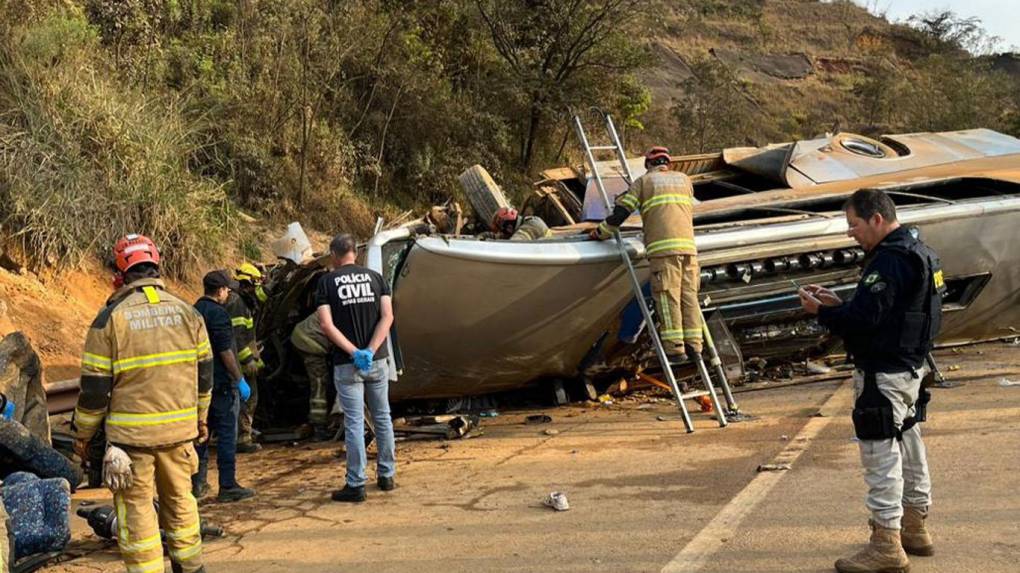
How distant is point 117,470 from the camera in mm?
3246

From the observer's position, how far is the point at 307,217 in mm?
13188

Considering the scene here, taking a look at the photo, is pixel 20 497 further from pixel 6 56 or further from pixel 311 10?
pixel 311 10

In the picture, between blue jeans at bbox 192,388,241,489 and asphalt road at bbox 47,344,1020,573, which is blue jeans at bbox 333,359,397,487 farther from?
blue jeans at bbox 192,388,241,489

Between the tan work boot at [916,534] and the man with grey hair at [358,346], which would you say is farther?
the man with grey hair at [358,346]

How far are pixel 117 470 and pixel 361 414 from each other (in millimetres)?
1784

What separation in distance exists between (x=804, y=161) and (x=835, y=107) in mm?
27479

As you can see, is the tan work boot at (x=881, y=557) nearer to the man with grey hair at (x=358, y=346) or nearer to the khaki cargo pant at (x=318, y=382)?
the man with grey hair at (x=358, y=346)

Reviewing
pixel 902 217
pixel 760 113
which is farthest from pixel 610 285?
pixel 760 113

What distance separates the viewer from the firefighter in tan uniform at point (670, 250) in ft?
19.6

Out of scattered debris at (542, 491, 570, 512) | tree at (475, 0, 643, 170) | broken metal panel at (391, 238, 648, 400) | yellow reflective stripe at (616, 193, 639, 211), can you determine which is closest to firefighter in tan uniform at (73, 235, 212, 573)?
scattered debris at (542, 491, 570, 512)

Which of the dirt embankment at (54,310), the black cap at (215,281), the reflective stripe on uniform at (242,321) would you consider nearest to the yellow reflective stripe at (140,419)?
the black cap at (215,281)

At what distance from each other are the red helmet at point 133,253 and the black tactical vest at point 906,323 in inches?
110

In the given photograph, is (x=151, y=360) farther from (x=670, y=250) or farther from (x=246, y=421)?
(x=670, y=250)

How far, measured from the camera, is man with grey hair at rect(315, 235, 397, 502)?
16.0ft
